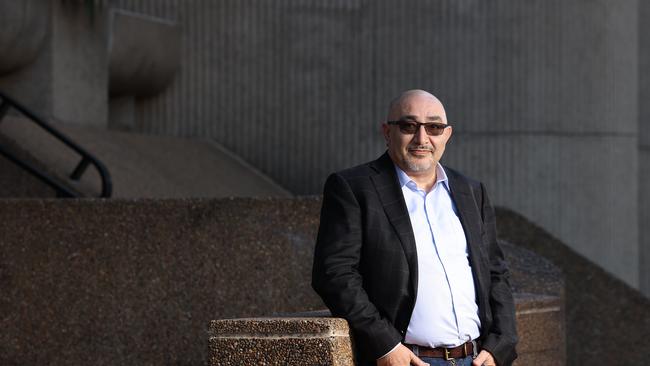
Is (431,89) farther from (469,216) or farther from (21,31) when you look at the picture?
(469,216)

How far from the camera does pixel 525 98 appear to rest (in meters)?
12.2

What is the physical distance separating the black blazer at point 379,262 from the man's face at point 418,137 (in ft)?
0.26

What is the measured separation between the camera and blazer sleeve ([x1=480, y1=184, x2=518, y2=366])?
13.2 feet

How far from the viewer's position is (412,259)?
3.88 m

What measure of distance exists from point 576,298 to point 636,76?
455 centimetres

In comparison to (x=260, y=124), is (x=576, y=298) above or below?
below

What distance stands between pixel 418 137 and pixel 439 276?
47 centimetres

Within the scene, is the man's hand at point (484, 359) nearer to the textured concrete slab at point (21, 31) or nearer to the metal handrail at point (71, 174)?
the metal handrail at point (71, 174)

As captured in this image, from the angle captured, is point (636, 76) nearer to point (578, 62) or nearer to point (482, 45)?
point (578, 62)

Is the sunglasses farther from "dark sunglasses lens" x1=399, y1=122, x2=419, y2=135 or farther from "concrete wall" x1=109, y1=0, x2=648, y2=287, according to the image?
"concrete wall" x1=109, y1=0, x2=648, y2=287

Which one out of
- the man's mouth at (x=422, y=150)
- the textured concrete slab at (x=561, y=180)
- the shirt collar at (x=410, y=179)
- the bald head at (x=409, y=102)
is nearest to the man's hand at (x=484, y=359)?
the shirt collar at (x=410, y=179)

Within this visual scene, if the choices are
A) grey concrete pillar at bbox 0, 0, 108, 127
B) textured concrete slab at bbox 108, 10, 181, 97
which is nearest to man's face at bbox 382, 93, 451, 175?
grey concrete pillar at bbox 0, 0, 108, 127

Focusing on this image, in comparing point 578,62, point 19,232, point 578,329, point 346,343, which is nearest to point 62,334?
point 19,232

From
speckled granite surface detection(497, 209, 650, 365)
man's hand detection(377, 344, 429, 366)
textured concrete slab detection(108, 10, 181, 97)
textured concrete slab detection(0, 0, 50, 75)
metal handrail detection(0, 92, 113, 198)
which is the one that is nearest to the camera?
man's hand detection(377, 344, 429, 366)
